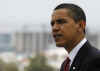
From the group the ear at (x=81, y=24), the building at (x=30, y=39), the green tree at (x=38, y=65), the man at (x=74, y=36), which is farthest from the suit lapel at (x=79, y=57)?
the building at (x=30, y=39)

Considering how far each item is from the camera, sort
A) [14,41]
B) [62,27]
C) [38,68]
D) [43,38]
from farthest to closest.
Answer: [14,41]
[43,38]
[38,68]
[62,27]

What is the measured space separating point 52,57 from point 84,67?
11568cm

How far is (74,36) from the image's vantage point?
3.02m

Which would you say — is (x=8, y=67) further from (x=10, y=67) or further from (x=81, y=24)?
(x=81, y=24)

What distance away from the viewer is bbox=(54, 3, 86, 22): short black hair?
9.80 ft

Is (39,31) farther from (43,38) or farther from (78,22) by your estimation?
(78,22)

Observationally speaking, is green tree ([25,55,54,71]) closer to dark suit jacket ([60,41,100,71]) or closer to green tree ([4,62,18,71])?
green tree ([4,62,18,71])

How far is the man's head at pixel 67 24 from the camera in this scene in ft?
9.76

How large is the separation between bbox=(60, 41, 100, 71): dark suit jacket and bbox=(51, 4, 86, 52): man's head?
0.09m

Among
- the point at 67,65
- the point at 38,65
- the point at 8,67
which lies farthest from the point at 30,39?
the point at 67,65

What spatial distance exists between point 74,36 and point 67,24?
3.5 inches

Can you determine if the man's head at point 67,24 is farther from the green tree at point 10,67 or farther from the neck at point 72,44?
the green tree at point 10,67

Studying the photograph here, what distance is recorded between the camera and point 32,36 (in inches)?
6570

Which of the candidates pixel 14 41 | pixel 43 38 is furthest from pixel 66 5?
pixel 14 41
